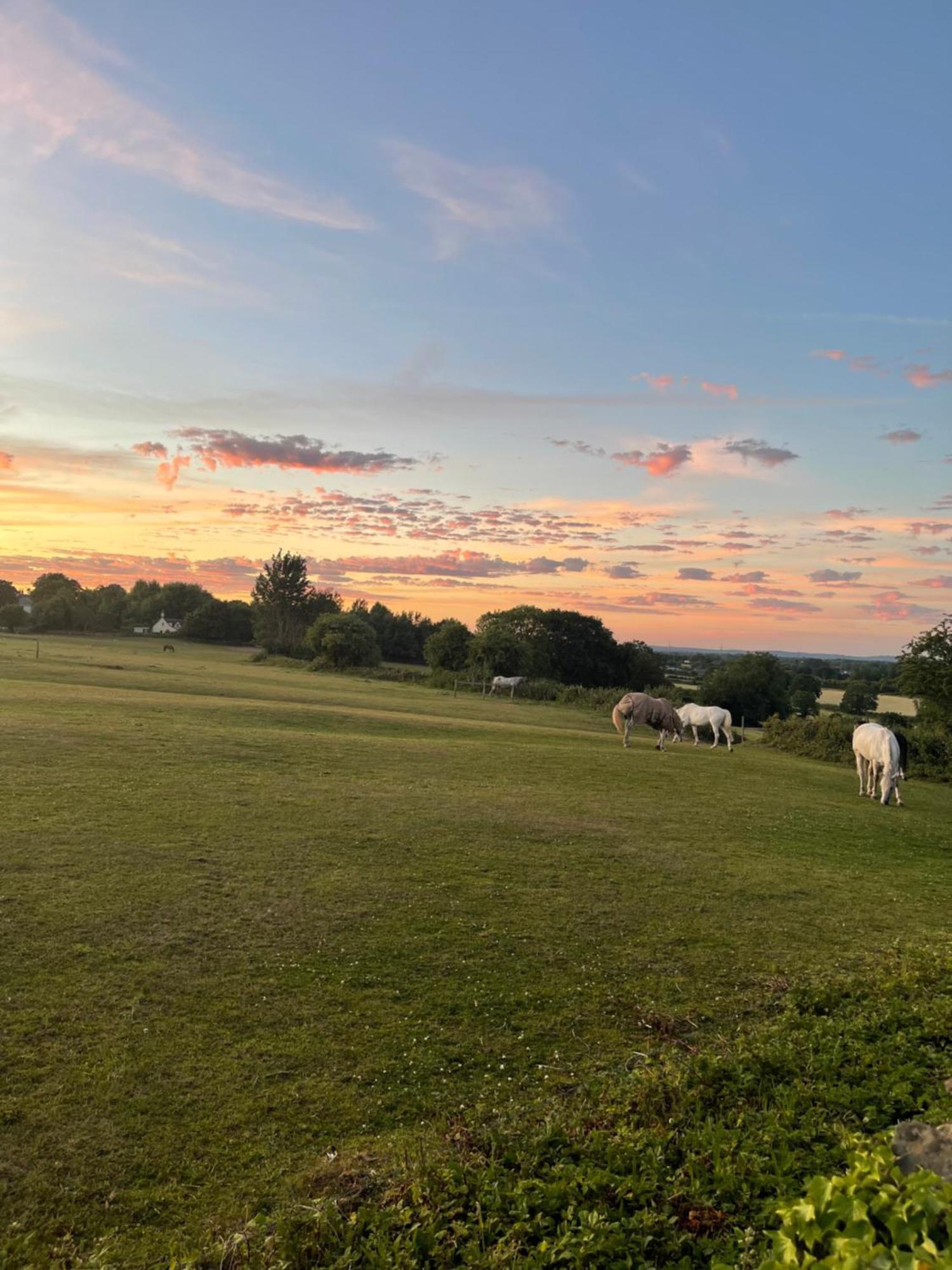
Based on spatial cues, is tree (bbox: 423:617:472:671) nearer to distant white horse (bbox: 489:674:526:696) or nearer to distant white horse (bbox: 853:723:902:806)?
distant white horse (bbox: 489:674:526:696)

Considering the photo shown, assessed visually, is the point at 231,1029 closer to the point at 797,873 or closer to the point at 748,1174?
the point at 748,1174

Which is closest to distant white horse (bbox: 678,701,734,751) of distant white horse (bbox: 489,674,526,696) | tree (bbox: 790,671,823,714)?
distant white horse (bbox: 489,674,526,696)

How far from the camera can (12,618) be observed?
111875 mm

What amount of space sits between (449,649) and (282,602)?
1962 inches

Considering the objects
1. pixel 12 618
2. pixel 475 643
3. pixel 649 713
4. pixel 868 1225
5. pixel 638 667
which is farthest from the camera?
pixel 12 618

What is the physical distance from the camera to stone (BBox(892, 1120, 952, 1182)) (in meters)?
4.01

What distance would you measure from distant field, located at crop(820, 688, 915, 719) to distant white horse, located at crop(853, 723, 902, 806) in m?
15.5

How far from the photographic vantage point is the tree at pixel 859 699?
6166 centimetres

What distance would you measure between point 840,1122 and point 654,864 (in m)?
7.36

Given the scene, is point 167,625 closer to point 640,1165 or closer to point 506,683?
point 506,683

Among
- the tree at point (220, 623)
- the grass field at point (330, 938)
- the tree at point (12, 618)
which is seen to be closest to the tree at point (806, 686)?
the grass field at point (330, 938)

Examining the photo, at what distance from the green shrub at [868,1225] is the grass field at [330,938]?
10.3 feet

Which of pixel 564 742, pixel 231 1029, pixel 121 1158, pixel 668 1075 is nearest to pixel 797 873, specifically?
pixel 668 1075

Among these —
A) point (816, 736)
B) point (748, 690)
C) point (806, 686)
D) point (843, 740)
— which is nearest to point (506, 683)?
point (748, 690)
